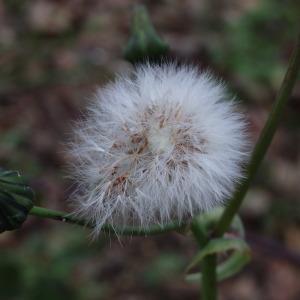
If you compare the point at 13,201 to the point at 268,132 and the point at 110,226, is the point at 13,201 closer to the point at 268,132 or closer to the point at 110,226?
the point at 110,226

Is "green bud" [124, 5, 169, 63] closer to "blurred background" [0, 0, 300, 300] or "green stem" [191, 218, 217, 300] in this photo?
"green stem" [191, 218, 217, 300]

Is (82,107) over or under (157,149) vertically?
under

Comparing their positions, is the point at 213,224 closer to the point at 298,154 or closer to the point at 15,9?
the point at 298,154

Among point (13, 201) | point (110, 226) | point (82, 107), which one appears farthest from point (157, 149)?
point (82, 107)

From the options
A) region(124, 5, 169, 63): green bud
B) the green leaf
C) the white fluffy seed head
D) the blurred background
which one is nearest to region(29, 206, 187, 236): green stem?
the white fluffy seed head

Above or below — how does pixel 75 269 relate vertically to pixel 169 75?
below

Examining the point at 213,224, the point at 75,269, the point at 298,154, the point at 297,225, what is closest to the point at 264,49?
the point at 298,154
